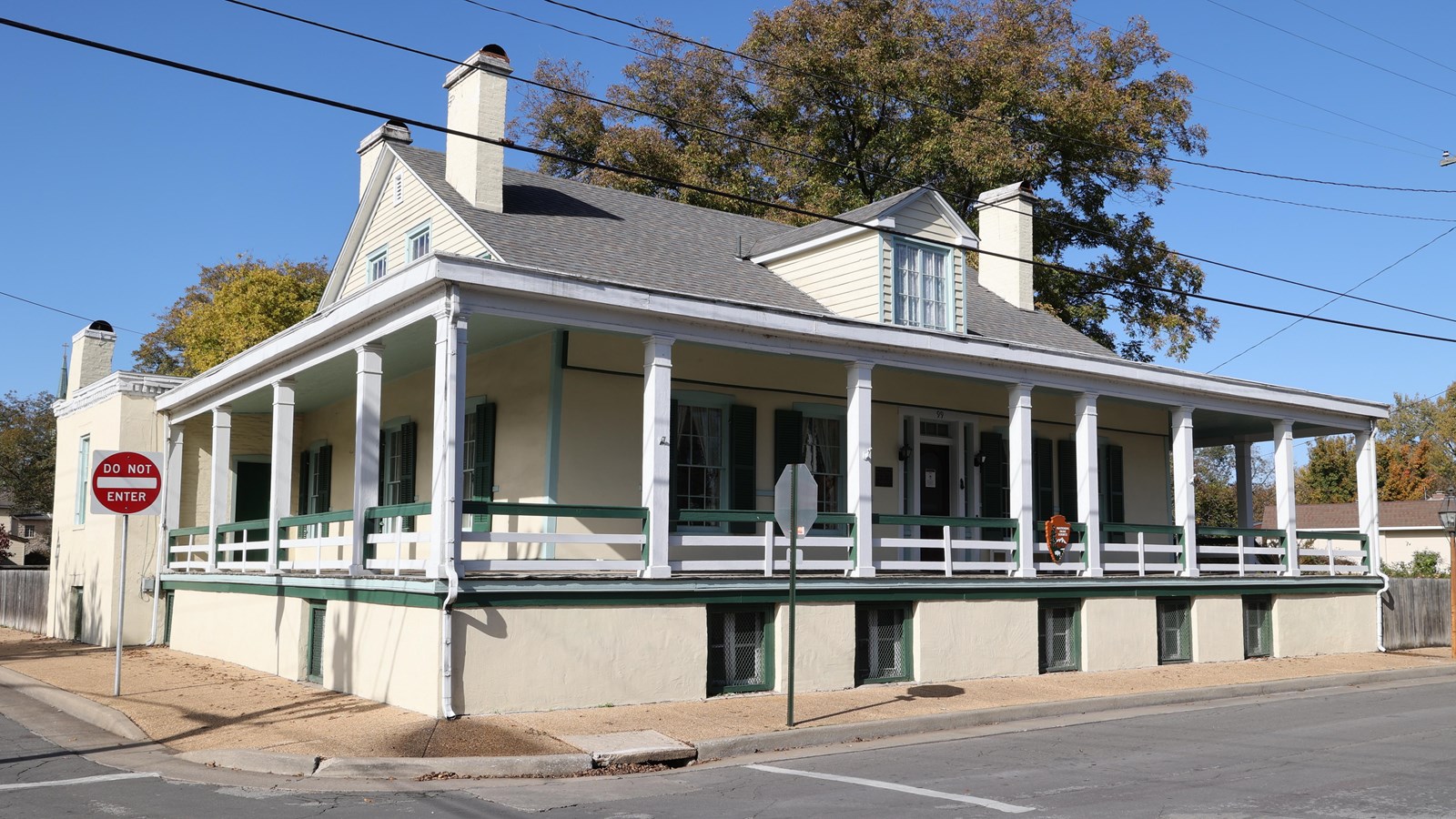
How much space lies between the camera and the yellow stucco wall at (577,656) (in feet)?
40.2

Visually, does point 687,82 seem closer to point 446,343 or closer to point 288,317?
point 288,317

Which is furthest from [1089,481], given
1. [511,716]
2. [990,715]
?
[511,716]

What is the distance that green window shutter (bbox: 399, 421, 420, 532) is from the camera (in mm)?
18586

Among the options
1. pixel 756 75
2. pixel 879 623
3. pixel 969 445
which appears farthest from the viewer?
pixel 756 75

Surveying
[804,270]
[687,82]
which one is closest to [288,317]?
[687,82]

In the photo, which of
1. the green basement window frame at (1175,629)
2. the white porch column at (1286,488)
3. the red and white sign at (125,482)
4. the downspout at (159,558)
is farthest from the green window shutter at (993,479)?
the downspout at (159,558)

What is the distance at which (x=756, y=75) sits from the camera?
35.5 metres

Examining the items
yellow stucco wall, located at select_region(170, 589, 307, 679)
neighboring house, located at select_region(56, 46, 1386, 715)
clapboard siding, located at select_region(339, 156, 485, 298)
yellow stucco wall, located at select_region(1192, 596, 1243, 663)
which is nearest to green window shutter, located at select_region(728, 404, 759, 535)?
neighboring house, located at select_region(56, 46, 1386, 715)

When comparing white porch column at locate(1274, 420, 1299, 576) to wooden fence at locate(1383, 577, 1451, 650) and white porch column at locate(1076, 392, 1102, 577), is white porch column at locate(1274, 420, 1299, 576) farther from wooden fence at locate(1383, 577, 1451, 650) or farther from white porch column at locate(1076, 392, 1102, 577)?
white porch column at locate(1076, 392, 1102, 577)

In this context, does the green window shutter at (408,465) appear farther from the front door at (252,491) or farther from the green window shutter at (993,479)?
the green window shutter at (993,479)

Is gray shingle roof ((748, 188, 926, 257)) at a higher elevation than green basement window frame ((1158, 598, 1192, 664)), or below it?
higher

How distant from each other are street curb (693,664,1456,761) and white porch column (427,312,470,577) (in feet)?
10.7

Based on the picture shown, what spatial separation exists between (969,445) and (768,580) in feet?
22.4

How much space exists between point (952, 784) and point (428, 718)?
5262 millimetres
